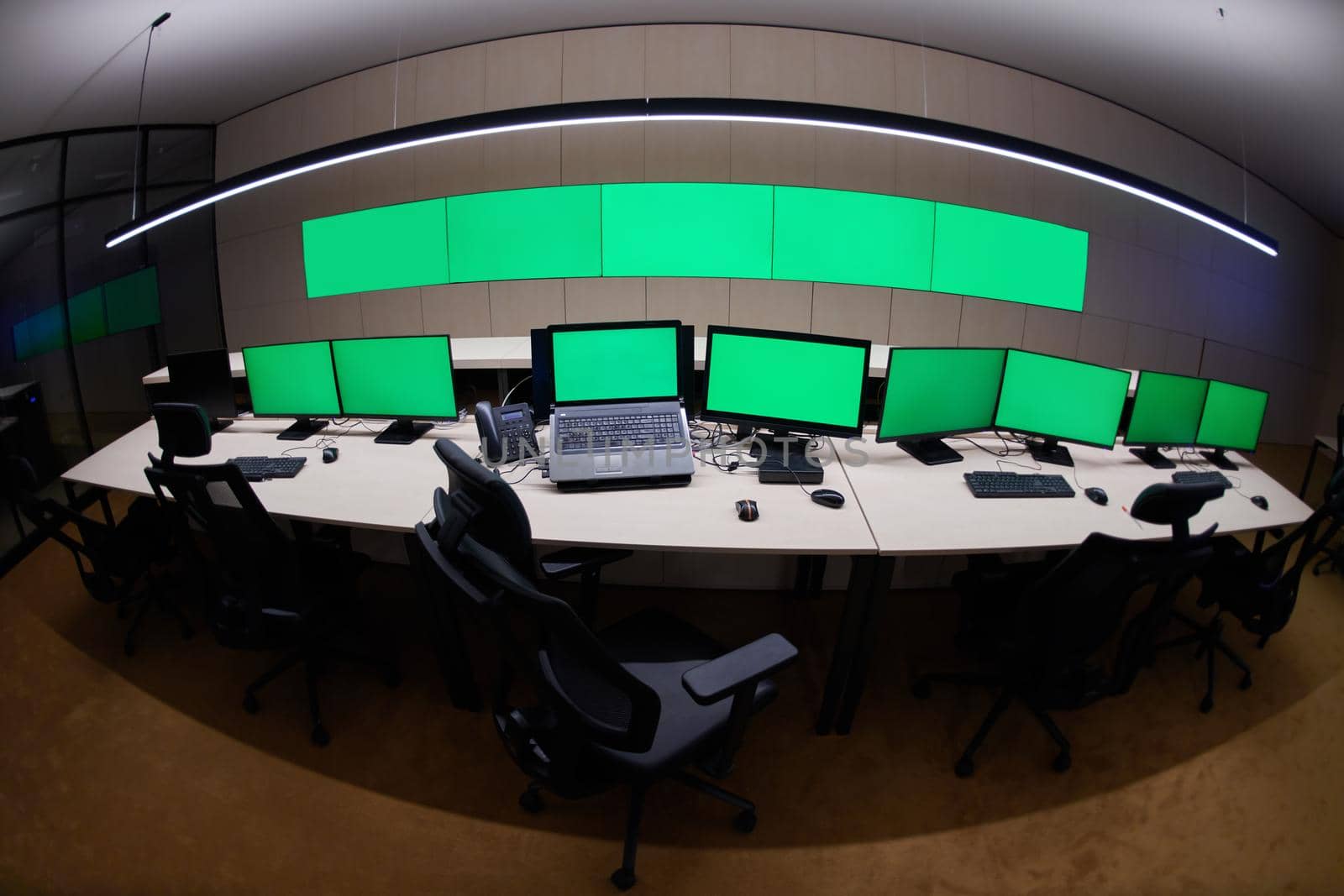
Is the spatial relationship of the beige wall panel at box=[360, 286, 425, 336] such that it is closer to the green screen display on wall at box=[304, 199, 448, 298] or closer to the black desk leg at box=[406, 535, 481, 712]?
the green screen display on wall at box=[304, 199, 448, 298]

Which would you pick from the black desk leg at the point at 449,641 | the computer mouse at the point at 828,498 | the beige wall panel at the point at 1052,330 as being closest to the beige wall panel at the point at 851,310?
the beige wall panel at the point at 1052,330

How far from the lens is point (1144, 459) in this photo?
2.52 meters

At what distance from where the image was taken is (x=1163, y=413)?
2494 mm

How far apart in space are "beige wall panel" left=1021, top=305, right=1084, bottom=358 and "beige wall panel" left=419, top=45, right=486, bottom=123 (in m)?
4.73

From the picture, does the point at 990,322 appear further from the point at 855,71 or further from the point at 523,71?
the point at 523,71

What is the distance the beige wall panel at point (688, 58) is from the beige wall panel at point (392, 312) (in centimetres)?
256

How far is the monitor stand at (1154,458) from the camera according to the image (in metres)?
2.47

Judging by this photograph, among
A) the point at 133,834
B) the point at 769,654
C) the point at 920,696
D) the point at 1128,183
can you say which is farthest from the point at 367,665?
the point at 1128,183

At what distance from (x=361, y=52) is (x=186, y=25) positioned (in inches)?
52.4

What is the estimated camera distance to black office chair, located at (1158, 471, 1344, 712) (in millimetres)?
2045

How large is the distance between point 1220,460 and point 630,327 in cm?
272

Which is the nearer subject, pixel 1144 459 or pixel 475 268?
pixel 1144 459

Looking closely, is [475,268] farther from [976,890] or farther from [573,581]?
[976,890]

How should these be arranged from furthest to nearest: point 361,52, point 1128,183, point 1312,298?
point 1312,298, point 361,52, point 1128,183
